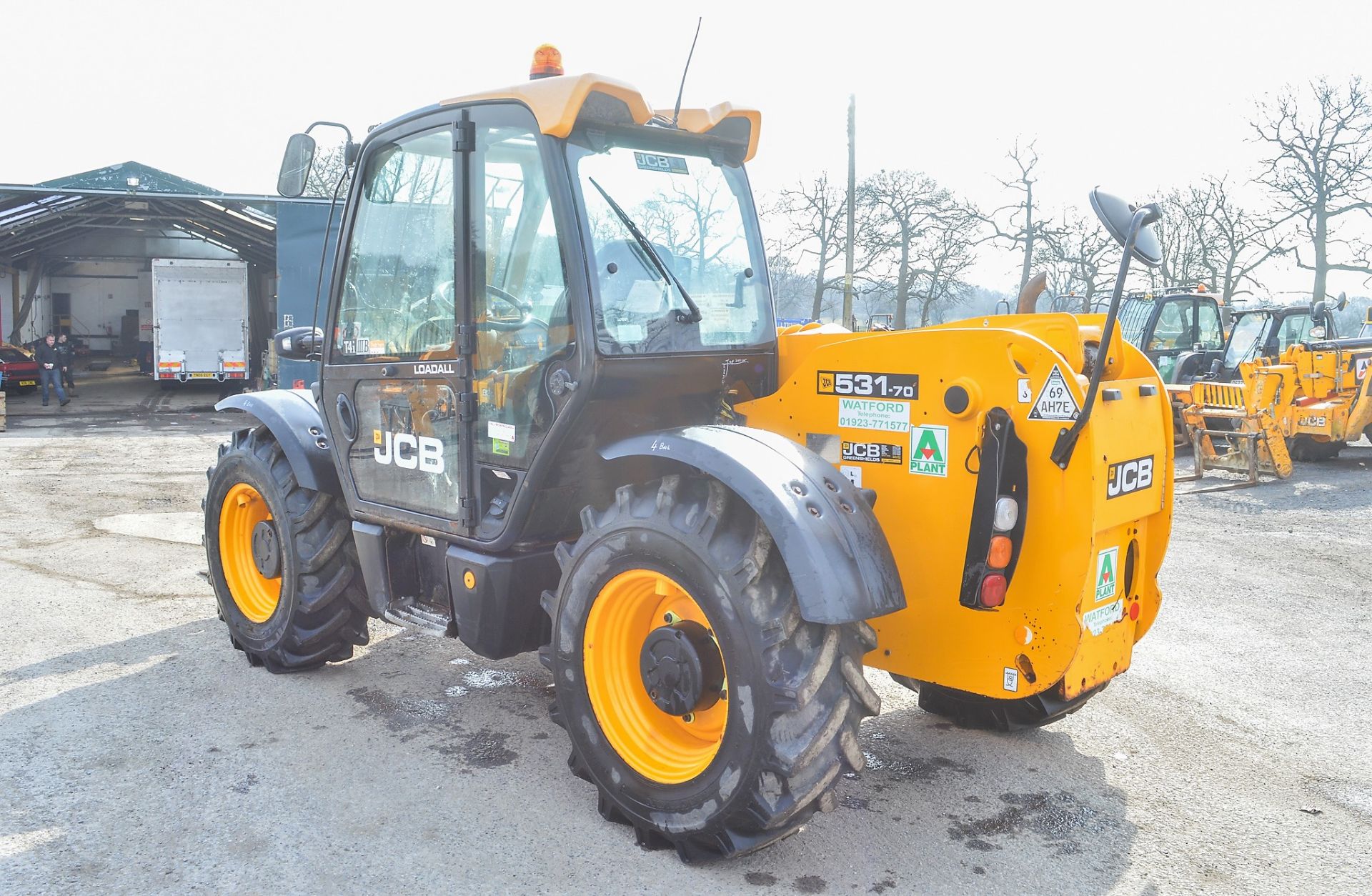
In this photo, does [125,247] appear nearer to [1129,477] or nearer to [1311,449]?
[1311,449]

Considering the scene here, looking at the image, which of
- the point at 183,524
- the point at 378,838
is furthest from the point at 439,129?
the point at 183,524

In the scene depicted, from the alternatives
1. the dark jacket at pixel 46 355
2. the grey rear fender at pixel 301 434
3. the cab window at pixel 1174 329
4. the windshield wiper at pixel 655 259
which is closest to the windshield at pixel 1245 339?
the cab window at pixel 1174 329

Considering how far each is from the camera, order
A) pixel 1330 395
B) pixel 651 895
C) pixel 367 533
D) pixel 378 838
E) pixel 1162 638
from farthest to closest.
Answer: pixel 1330 395, pixel 1162 638, pixel 367 533, pixel 378 838, pixel 651 895

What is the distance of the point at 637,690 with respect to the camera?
3.65 metres

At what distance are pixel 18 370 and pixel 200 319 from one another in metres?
3.89

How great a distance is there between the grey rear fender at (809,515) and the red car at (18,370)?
2395 cm

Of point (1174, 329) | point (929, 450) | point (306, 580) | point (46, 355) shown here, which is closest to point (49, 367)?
point (46, 355)

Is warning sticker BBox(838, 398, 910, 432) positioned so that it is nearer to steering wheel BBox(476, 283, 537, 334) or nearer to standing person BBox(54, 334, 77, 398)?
steering wheel BBox(476, 283, 537, 334)

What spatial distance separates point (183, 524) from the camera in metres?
8.84

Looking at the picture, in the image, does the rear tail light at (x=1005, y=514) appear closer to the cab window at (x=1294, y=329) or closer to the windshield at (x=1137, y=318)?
the windshield at (x=1137, y=318)

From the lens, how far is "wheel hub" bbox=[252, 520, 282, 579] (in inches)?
199

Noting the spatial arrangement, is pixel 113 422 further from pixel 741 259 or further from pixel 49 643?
pixel 741 259

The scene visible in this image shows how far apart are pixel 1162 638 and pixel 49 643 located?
5.91 metres

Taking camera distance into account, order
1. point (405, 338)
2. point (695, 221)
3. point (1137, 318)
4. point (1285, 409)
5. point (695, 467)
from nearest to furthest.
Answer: point (695, 467)
point (695, 221)
point (405, 338)
point (1285, 409)
point (1137, 318)
